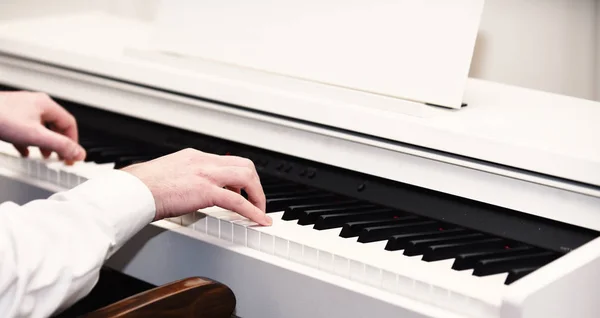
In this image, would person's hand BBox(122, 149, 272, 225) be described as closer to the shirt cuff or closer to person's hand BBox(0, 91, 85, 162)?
the shirt cuff

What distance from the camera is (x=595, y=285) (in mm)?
1241

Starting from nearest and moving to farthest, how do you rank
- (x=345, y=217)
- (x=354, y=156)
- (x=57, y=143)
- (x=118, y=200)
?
(x=118, y=200), (x=345, y=217), (x=354, y=156), (x=57, y=143)

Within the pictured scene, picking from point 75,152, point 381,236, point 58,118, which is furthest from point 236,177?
point 58,118

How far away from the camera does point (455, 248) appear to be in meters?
1.32

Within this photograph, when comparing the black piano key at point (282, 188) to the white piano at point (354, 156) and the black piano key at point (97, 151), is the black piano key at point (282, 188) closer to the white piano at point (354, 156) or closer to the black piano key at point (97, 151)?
the white piano at point (354, 156)

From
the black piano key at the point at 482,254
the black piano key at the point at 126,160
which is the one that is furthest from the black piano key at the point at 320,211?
the black piano key at the point at 126,160

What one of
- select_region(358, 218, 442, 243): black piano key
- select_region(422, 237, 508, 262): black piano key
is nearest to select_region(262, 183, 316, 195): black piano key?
select_region(358, 218, 442, 243): black piano key

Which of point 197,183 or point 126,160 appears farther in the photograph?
point 126,160

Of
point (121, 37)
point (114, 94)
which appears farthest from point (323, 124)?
point (121, 37)

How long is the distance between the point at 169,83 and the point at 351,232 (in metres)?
0.58

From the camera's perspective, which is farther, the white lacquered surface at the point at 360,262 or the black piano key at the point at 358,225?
the black piano key at the point at 358,225

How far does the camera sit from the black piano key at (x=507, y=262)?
1.25 metres

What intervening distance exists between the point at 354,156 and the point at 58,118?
627 mm

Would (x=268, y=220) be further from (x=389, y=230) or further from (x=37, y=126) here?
(x=37, y=126)
